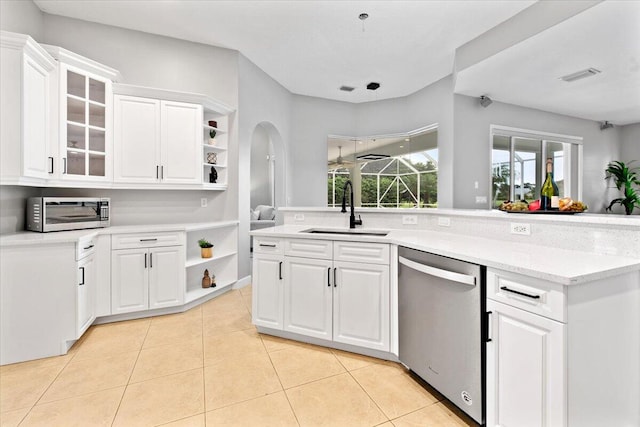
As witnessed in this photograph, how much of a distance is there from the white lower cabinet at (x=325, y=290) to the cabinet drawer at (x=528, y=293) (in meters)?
0.78

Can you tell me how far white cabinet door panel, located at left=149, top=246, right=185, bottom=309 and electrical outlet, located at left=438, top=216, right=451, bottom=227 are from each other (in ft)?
8.03

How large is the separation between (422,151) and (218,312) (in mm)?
4002

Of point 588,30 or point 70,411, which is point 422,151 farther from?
point 70,411

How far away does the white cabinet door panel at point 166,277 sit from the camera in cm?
290

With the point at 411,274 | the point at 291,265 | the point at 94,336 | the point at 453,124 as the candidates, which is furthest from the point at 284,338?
the point at 453,124

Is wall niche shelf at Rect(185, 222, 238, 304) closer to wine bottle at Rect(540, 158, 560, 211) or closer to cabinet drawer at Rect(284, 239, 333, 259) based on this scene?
cabinet drawer at Rect(284, 239, 333, 259)

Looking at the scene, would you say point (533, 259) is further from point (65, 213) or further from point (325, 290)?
point (65, 213)

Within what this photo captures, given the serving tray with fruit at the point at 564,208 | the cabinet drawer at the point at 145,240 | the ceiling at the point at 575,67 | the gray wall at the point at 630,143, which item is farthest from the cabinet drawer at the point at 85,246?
the gray wall at the point at 630,143

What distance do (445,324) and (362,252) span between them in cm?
71

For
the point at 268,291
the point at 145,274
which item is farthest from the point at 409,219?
the point at 145,274

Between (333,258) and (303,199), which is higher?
(303,199)

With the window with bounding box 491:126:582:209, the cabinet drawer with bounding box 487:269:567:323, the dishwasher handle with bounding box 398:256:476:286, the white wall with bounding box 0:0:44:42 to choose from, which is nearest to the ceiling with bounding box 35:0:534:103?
the white wall with bounding box 0:0:44:42

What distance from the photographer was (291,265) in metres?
2.33

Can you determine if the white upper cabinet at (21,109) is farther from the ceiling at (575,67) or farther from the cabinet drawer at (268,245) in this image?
the ceiling at (575,67)
